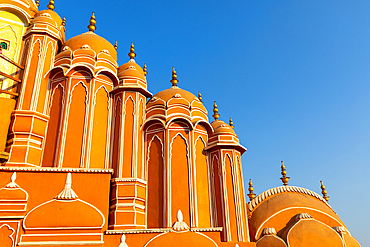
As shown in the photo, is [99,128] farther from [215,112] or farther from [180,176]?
[215,112]

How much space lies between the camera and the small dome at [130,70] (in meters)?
12.5

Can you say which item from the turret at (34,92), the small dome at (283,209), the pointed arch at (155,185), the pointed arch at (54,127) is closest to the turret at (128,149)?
the pointed arch at (155,185)

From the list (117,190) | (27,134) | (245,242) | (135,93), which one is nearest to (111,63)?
(135,93)

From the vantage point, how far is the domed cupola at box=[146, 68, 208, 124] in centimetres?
1320

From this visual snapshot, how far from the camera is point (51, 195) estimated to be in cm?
900

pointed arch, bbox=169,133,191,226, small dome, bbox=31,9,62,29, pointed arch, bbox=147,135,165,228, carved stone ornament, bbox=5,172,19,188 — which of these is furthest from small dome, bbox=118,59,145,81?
carved stone ornament, bbox=5,172,19,188

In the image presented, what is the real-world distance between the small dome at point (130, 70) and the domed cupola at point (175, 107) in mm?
1476

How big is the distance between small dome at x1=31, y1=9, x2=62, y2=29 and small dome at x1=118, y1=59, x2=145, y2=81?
2.97 metres

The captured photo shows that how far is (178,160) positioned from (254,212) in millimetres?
4220

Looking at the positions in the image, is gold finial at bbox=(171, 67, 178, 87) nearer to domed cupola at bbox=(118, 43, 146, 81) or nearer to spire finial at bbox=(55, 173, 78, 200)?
domed cupola at bbox=(118, 43, 146, 81)

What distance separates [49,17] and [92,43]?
1.81 meters

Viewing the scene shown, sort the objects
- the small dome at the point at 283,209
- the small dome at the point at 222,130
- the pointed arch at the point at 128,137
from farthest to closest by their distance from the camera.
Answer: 1. the small dome at the point at 222,130
2. the small dome at the point at 283,209
3. the pointed arch at the point at 128,137

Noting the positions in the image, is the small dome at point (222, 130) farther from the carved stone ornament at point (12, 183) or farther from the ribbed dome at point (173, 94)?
the carved stone ornament at point (12, 183)

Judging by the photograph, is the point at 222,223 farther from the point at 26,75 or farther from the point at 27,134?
the point at 26,75
